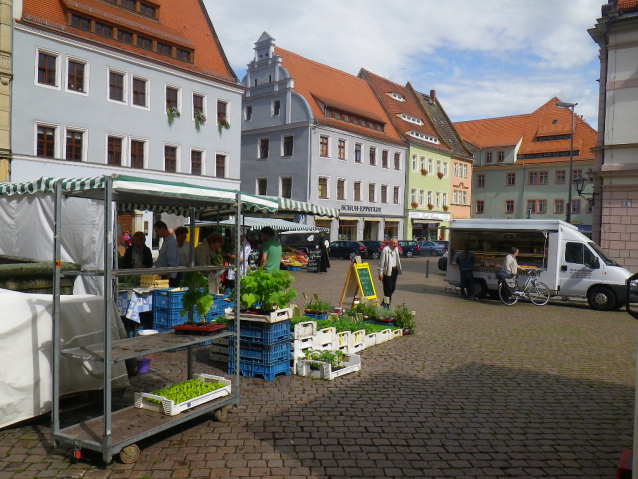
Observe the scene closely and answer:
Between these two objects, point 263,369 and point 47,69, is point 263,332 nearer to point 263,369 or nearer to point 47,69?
point 263,369

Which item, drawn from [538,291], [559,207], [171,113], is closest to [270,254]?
[538,291]

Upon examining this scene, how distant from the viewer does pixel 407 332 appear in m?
11.4

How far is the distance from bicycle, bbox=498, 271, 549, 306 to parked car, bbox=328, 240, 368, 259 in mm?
21693

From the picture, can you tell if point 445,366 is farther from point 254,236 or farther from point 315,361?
point 254,236

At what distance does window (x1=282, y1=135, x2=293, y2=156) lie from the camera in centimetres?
4322

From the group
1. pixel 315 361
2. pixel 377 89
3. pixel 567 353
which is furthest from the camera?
pixel 377 89

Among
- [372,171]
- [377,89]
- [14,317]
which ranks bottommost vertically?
[14,317]

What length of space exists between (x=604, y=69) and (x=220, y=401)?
24226 millimetres

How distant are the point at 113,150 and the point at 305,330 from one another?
2375 cm

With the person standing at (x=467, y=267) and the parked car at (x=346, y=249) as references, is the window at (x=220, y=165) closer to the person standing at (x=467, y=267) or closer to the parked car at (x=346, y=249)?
the parked car at (x=346, y=249)

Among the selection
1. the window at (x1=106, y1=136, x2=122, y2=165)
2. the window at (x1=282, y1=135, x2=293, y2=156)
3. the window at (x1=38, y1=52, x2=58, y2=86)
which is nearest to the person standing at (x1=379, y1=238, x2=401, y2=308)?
the window at (x1=106, y1=136, x2=122, y2=165)

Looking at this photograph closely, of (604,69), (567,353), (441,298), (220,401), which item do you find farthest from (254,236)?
(220,401)

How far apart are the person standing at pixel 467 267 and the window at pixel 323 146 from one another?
2627cm

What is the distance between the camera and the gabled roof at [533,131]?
6178 cm
